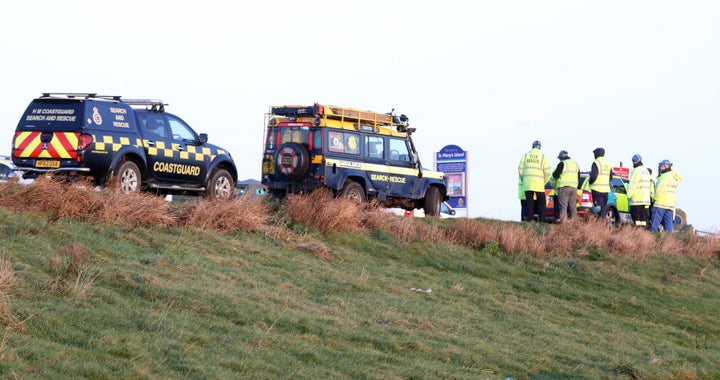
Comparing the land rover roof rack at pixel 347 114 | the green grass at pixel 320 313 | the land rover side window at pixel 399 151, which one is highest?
the land rover roof rack at pixel 347 114

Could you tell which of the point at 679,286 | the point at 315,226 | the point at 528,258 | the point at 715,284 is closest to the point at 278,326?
the point at 315,226

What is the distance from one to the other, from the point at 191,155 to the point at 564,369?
9.58m

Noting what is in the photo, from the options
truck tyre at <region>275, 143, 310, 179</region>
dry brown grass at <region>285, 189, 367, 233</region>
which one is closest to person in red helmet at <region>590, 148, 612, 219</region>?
truck tyre at <region>275, 143, 310, 179</region>

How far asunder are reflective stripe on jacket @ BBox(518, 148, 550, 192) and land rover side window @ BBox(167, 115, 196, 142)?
8519 mm

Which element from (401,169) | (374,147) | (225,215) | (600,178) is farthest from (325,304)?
(600,178)

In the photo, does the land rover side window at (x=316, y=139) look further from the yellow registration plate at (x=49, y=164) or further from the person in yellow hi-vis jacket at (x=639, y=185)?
the person in yellow hi-vis jacket at (x=639, y=185)

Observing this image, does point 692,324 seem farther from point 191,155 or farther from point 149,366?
point 149,366

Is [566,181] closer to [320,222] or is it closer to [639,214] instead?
[639,214]

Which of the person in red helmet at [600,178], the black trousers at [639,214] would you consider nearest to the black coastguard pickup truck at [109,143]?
the person in red helmet at [600,178]

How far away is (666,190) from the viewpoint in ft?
87.6

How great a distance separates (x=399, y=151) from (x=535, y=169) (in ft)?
10.5

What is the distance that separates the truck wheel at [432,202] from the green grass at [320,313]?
18.4 ft

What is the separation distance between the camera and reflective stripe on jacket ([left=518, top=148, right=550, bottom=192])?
24337 millimetres

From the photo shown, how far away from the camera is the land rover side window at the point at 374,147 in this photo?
897 inches
